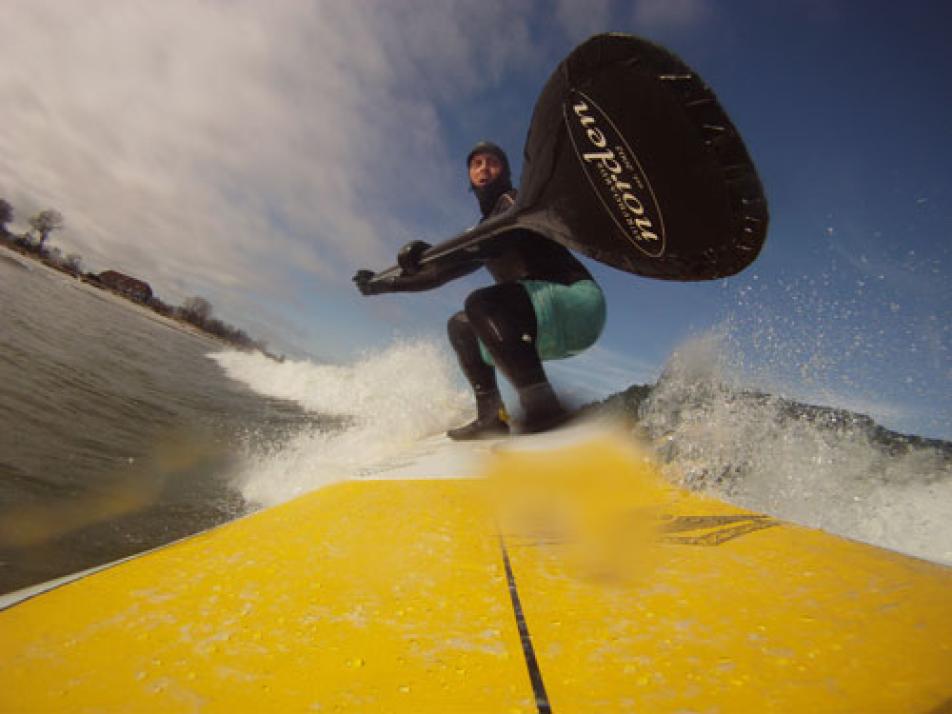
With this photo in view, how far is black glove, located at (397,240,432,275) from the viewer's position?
3.05 metres

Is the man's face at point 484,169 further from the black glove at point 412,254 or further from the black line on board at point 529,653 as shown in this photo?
the black line on board at point 529,653

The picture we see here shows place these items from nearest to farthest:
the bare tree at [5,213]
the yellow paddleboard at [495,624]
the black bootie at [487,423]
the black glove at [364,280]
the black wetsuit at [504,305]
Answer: the yellow paddleboard at [495,624], the black wetsuit at [504,305], the black bootie at [487,423], the black glove at [364,280], the bare tree at [5,213]

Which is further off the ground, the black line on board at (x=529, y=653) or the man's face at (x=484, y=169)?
the man's face at (x=484, y=169)

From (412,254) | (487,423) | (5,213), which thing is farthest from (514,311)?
(5,213)

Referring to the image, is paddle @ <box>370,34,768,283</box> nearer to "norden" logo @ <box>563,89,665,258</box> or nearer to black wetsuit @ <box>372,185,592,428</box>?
"norden" logo @ <box>563,89,665,258</box>

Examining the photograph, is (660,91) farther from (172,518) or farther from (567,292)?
(172,518)

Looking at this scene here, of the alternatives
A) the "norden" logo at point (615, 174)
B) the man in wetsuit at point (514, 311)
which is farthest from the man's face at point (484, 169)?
the "norden" logo at point (615, 174)

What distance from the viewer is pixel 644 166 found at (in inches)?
63.4

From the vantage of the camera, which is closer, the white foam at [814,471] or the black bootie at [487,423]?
the white foam at [814,471]

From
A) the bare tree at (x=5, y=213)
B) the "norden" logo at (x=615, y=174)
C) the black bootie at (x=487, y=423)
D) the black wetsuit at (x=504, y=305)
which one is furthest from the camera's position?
the bare tree at (x=5, y=213)

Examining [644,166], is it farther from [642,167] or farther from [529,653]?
[529,653]

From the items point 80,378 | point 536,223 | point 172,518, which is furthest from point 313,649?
point 80,378

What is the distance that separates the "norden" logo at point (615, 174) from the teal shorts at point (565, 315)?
0.71m

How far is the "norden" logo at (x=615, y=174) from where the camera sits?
1.67m
